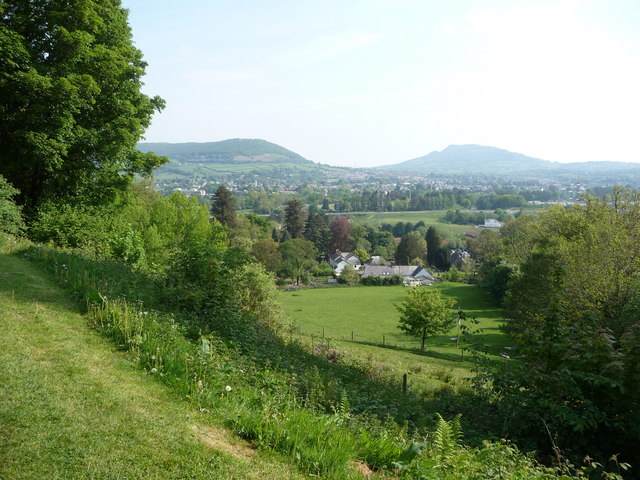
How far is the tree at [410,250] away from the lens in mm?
100812

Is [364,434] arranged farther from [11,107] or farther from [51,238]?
[11,107]

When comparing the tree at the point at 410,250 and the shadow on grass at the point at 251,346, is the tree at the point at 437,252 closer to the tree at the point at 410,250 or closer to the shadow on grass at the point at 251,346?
the tree at the point at 410,250

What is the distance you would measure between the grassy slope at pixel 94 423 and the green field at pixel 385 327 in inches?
518

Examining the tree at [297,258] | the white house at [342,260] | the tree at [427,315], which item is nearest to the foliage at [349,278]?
the tree at [297,258]

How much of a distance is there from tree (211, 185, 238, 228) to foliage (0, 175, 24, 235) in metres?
62.6

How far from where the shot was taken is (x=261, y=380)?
6.84 metres

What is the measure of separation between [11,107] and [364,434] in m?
19.1

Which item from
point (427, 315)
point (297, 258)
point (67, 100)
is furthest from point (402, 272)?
point (67, 100)

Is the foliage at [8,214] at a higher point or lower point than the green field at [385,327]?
higher

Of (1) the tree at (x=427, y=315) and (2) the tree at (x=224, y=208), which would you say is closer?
(1) the tree at (x=427, y=315)

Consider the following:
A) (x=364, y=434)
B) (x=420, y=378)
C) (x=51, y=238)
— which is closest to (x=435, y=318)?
(x=420, y=378)

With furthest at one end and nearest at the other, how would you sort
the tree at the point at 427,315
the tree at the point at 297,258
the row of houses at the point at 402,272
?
the row of houses at the point at 402,272 < the tree at the point at 297,258 < the tree at the point at 427,315

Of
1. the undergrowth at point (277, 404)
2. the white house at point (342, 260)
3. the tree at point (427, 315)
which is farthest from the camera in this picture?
the white house at point (342, 260)

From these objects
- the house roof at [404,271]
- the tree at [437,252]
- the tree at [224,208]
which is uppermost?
the tree at [224,208]
